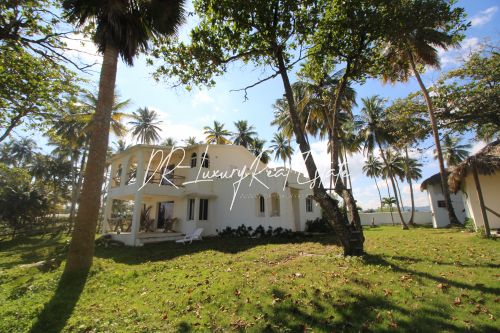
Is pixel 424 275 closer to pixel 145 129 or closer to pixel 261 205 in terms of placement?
pixel 261 205

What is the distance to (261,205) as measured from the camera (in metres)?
18.6

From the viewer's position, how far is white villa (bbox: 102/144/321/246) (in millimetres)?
17672

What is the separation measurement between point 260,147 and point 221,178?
72.7ft

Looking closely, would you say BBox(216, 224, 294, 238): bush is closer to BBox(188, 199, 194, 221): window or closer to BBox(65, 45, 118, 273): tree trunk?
BBox(188, 199, 194, 221): window

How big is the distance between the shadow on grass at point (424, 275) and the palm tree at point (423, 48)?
7.18m

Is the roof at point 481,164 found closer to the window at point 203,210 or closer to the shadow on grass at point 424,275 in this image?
the shadow on grass at point 424,275

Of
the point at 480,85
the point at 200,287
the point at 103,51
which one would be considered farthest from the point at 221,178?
the point at 480,85

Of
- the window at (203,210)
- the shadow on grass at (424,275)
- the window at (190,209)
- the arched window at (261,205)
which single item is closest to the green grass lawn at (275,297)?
the shadow on grass at (424,275)

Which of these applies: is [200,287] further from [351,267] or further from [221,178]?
[221,178]

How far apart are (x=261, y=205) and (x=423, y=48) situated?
17323 millimetres

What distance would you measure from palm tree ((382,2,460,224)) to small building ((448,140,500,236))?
2710 mm

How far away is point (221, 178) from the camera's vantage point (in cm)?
1922

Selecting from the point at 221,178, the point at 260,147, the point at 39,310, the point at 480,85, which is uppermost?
the point at 260,147

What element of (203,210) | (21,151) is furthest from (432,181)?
(21,151)
